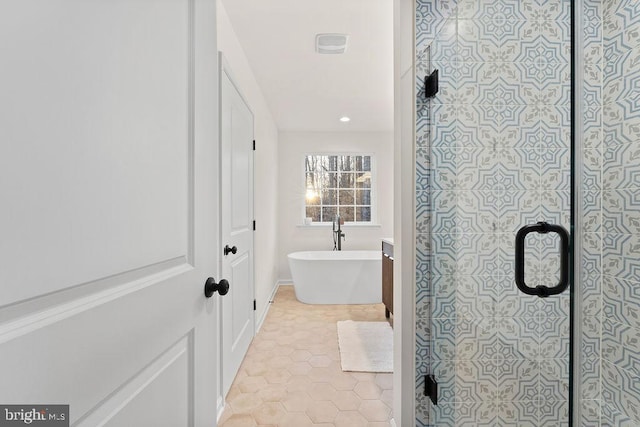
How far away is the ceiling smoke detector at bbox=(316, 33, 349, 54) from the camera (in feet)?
8.13

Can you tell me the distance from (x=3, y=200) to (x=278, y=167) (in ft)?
16.2

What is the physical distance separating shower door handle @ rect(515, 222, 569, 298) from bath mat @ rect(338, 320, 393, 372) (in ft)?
5.43

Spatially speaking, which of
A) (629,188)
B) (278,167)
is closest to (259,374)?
(629,188)

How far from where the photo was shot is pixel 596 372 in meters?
0.90

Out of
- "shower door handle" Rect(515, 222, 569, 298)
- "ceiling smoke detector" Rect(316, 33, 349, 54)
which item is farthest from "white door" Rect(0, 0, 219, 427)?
"ceiling smoke detector" Rect(316, 33, 349, 54)

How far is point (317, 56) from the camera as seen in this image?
2797mm

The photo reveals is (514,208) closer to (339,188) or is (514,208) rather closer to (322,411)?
(322,411)

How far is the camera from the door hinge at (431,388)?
1.46 meters

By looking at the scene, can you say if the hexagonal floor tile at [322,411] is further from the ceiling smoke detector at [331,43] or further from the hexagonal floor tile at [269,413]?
the ceiling smoke detector at [331,43]

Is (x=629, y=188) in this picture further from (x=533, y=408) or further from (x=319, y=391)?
(x=319, y=391)

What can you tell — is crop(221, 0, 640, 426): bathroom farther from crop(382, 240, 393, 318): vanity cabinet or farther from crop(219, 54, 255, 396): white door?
crop(382, 240, 393, 318): vanity cabinet

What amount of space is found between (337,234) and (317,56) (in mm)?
2848

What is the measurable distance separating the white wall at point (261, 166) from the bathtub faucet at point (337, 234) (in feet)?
2.89

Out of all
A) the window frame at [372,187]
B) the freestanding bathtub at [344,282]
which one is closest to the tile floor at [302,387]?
the freestanding bathtub at [344,282]
